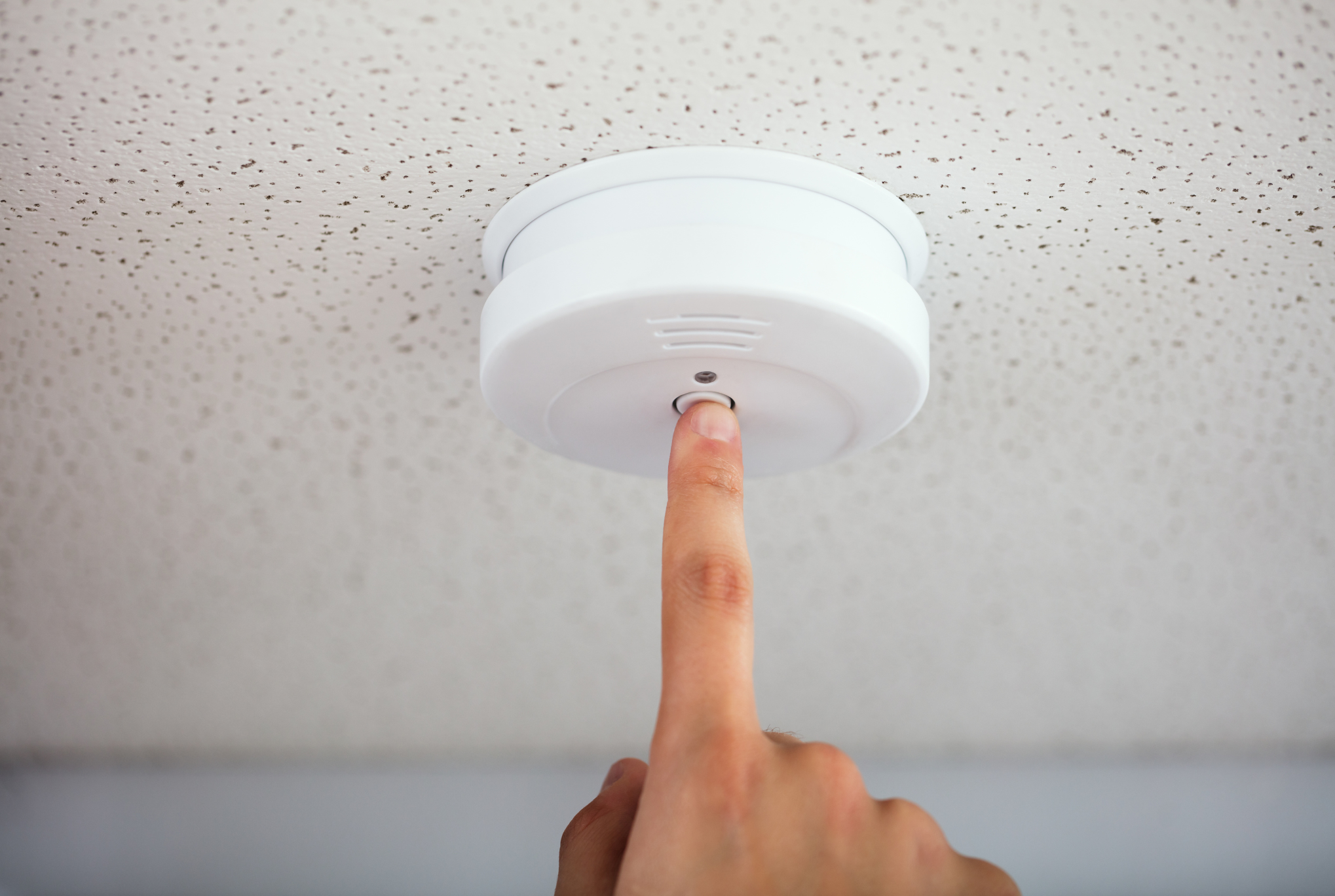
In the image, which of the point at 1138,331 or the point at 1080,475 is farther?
the point at 1080,475

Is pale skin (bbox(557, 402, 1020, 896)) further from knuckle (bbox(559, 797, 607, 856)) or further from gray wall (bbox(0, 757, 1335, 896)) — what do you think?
A: gray wall (bbox(0, 757, 1335, 896))

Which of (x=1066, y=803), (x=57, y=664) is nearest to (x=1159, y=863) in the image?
(x=1066, y=803)

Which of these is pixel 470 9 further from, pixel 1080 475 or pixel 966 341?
pixel 1080 475

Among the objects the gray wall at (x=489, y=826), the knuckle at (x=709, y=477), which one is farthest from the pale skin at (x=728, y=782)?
the gray wall at (x=489, y=826)

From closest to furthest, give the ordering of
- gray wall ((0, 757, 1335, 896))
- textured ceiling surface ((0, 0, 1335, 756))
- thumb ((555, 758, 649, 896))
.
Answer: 1. textured ceiling surface ((0, 0, 1335, 756))
2. thumb ((555, 758, 649, 896))
3. gray wall ((0, 757, 1335, 896))

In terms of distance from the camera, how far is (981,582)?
0.90 meters

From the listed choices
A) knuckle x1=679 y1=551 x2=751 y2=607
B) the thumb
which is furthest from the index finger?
the thumb

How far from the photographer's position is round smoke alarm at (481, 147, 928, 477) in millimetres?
404

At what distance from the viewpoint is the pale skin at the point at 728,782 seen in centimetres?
44

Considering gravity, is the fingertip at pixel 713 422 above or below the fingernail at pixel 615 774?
above

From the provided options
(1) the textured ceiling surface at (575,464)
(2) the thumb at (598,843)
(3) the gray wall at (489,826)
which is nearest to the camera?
(1) the textured ceiling surface at (575,464)

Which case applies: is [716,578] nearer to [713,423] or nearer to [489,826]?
[713,423]

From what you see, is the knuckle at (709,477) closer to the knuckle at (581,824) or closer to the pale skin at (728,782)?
the pale skin at (728,782)

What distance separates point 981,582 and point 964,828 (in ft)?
1.70
